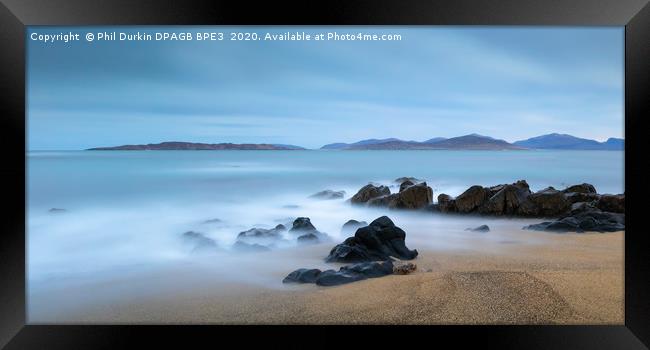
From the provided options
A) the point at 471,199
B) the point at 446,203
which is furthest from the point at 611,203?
the point at 446,203

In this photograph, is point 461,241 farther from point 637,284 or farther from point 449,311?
point 637,284

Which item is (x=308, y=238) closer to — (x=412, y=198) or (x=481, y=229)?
(x=412, y=198)

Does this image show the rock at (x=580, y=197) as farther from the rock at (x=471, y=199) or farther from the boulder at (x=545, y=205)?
the rock at (x=471, y=199)

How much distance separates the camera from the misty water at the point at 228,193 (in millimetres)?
3016

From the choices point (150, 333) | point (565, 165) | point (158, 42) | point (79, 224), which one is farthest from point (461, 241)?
point (79, 224)

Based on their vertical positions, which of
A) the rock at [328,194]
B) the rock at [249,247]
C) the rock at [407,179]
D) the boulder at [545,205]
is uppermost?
the rock at [407,179]

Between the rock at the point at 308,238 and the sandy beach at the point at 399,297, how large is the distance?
0.22 metres

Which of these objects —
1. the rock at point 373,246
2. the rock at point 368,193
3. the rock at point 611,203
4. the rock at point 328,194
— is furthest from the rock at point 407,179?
the rock at point 611,203

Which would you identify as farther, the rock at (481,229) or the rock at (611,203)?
the rock at (611,203)

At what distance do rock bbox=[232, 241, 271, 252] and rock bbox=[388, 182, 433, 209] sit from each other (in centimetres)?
106

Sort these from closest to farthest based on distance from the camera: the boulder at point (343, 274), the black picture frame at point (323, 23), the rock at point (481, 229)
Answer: the black picture frame at point (323, 23) → the boulder at point (343, 274) → the rock at point (481, 229)

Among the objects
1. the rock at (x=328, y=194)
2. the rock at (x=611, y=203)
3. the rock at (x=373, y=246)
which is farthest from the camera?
the rock at (x=328, y=194)

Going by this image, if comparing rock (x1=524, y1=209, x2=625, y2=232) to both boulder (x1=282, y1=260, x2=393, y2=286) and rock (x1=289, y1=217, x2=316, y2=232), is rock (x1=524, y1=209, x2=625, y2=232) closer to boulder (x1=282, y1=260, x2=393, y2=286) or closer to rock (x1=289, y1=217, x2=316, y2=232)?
boulder (x1=282, y1=260, x2=393, y2=286)

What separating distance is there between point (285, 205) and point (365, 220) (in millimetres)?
661
